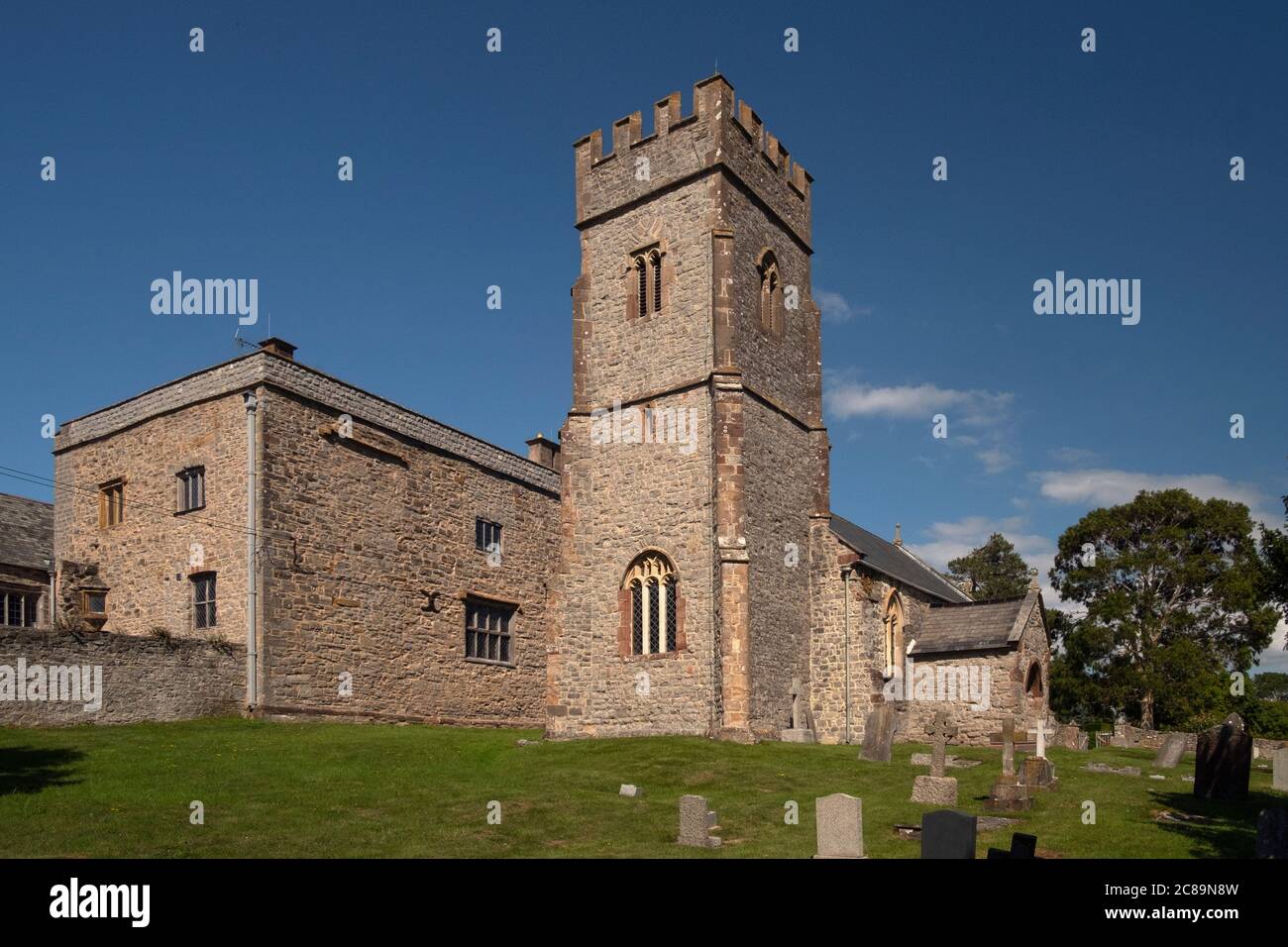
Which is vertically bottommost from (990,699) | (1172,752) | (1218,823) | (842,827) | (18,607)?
(1172,752)

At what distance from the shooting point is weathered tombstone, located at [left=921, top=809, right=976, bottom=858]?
10680 mm

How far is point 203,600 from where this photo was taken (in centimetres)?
2853

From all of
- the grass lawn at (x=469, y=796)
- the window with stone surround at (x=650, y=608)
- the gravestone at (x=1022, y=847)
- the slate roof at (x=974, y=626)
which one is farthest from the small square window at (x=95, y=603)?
the gravestone at (x=1022, y=847)

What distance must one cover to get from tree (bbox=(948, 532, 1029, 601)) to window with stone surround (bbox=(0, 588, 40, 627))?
53.6 metres

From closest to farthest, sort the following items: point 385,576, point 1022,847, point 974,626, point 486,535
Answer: point 1022,847, point 385,576, point 974,626, point 486,535

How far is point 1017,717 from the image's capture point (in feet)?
105

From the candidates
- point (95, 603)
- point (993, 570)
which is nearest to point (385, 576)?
point (95, 603)

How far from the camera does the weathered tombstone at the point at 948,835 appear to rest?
1068 cm

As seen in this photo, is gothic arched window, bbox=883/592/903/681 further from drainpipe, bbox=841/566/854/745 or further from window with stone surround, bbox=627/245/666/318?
window with stone surround, bbox=627/245/666/318

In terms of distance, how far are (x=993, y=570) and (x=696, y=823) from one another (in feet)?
202

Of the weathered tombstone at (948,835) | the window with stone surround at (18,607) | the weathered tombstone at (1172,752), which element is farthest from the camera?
the window with stone surround at (18,607)

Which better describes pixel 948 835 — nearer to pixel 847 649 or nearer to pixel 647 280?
pixel 847 649

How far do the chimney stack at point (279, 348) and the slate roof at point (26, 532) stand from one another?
10.9m

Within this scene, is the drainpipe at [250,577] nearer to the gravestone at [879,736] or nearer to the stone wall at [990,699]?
the gravestone at [879,736]
